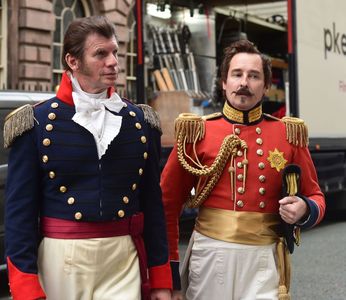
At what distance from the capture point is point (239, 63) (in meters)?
3.00

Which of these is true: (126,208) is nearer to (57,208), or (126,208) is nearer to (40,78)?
(57,208)

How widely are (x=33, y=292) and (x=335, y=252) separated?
20.2ft

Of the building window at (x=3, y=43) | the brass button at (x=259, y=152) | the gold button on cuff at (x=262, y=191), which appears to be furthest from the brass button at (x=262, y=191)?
the building window at (x=3, y=43)

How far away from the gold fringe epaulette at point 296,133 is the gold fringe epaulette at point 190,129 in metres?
0.36

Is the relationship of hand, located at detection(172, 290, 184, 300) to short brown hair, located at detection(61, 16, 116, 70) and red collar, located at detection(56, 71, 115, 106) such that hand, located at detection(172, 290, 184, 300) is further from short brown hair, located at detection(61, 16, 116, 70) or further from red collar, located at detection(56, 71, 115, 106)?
short brown hair, located at detection(61, 16, 116, 70)

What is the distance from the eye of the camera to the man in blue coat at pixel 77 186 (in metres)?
2.48

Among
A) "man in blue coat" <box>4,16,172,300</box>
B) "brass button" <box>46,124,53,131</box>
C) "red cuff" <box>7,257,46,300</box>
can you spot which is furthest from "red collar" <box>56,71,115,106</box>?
"red cuff" <box>7,257,46,300</box>

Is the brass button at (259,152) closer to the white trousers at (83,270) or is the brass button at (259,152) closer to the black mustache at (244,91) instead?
the black mustache at (244,91)

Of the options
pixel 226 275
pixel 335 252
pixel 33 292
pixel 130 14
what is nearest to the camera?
pixel 33 292

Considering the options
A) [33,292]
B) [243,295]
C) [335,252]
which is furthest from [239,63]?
[335,252]

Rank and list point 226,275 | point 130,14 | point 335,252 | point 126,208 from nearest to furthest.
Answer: point 126,208 → point 226,275 → point 335,252 → point 130,14

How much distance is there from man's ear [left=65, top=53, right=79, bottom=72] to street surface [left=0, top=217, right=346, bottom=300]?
11.5 ft

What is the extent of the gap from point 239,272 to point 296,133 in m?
0.63

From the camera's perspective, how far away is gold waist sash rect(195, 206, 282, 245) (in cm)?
289
